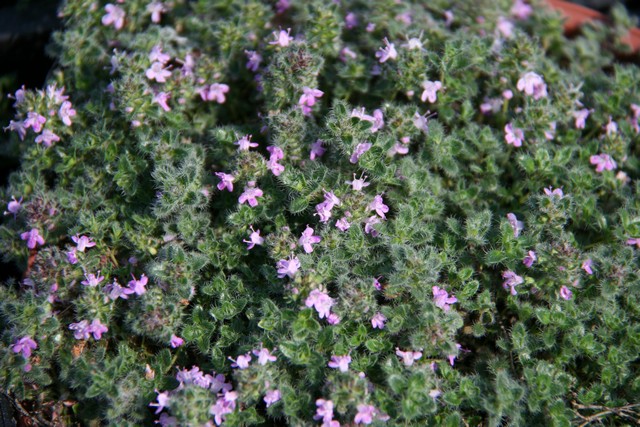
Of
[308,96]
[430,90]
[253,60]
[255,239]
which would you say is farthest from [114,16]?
[430,90]

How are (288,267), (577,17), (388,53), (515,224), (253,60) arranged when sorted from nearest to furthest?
(288,267) → (515,224) → (388,53) → (253,60) → (577,17)

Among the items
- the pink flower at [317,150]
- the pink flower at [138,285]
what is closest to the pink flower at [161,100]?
the pink flower at [317,150]

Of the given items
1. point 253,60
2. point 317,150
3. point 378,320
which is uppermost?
point 253,60

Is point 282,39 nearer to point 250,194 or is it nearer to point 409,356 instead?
point 250,194

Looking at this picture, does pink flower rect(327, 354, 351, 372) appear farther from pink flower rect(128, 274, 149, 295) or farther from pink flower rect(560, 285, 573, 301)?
pink flower rect(560, 285, 573, 301)

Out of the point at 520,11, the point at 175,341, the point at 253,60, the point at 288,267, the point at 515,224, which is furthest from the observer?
the point at 520,11

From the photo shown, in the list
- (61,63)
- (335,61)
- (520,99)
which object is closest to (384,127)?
(335,61)

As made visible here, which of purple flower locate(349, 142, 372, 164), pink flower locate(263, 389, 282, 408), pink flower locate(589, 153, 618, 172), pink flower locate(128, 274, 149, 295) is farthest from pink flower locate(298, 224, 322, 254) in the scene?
pink flower locate(589, 153, 618, 172)
